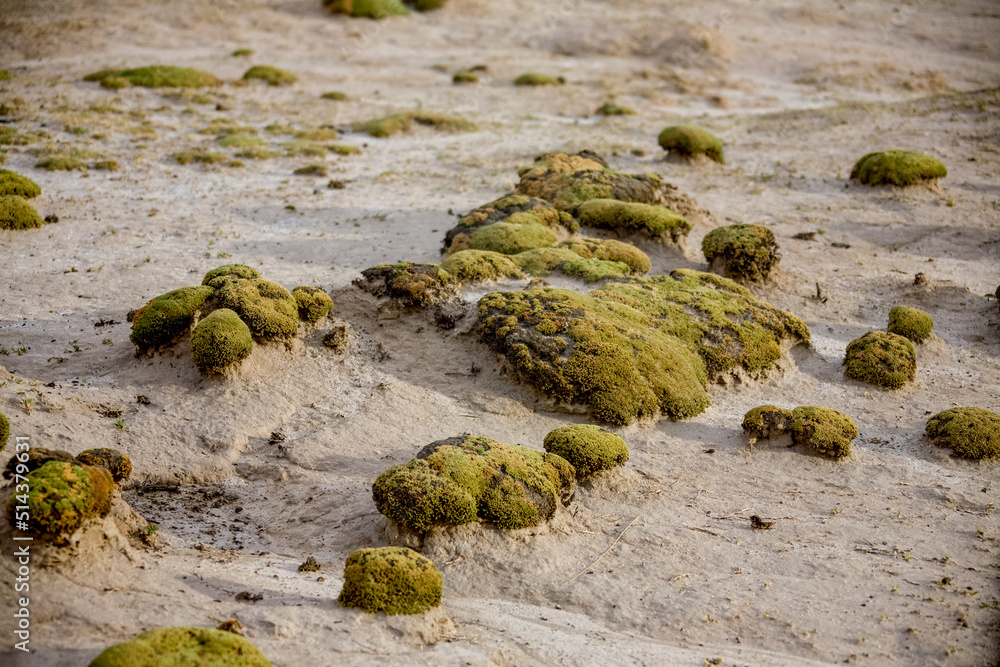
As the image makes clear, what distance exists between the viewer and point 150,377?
1420 centimetres

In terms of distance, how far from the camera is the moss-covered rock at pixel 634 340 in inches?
572

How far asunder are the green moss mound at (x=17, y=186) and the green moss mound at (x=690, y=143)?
2259cm

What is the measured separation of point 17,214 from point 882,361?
22251 millimetres

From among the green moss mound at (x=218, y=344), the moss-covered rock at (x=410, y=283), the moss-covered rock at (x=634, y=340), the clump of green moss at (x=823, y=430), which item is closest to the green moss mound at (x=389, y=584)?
the moss-covered rock at (x=634, y=340)

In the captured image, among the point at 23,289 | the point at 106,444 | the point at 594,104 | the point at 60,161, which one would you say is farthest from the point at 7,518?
the point at 594,104

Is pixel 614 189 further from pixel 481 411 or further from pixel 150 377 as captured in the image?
pixel 150 377

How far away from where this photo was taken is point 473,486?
11.0m

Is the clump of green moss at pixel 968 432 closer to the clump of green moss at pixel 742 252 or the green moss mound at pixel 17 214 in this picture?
the clump of green moss at pixel 742 252

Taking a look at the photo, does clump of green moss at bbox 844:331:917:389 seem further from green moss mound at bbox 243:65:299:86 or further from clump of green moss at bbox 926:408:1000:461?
green moss mound at bbox 243:65:299:86

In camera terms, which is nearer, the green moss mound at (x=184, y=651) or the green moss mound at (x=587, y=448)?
the green moss mound at (x=184, y=651)

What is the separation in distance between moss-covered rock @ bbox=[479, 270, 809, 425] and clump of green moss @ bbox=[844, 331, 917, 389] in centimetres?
124

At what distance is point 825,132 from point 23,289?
3246cm

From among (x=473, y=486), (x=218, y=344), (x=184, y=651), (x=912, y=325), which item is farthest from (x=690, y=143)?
(x=184, y=651)

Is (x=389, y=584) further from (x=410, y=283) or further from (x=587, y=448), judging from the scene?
(x=410, y=283)
